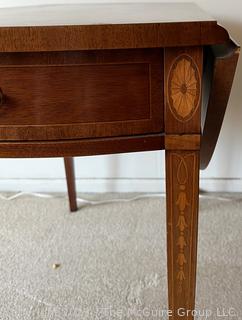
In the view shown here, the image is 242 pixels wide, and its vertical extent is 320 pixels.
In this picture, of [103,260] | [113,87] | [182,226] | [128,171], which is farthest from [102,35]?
[128,171]

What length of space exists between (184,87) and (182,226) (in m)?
0.25

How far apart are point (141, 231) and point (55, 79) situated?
2.55 ft

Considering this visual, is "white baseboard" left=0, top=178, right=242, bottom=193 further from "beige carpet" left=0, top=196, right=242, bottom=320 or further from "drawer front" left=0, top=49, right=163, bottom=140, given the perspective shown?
"drawer front" left=0, top=49, right=163, bottom=140

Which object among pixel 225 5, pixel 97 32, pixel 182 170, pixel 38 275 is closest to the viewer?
pixel 97 32

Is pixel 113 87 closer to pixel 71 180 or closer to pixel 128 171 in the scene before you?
pixel 71 180

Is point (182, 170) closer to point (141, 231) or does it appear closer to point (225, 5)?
point (141, 231)

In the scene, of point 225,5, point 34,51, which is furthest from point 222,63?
point 225,5

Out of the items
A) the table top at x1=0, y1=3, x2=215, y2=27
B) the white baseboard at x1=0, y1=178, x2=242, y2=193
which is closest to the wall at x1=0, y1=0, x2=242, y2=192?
the white baseboard at x1=0, y1=178, x2=242, y2=193

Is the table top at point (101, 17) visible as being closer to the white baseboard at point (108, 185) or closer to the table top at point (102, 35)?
the table top at point (102, 35)

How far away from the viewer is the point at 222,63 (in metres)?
0.63

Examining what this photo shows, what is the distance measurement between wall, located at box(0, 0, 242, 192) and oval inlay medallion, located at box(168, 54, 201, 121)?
2.52 ft

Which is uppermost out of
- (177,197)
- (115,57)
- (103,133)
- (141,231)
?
(115,57)

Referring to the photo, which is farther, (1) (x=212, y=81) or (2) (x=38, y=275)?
(2) (x=38, y=275)

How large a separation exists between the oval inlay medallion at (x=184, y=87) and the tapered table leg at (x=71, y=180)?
27.3 inches
